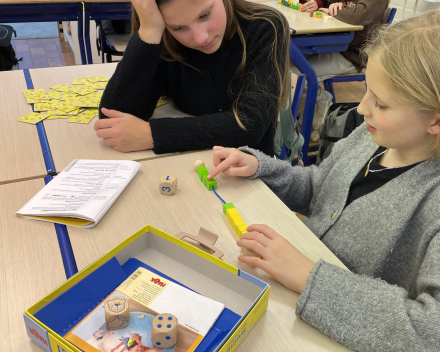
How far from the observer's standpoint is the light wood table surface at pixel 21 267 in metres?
0.57

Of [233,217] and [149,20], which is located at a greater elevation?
[149,20]

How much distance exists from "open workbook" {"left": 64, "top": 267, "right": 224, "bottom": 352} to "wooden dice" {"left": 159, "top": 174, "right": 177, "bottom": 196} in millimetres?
243

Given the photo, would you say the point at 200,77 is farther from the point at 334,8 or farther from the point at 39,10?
the point at 334,8

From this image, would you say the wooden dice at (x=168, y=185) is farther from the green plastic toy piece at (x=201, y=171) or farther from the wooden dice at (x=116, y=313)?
the wooden dice at (x=116, y=313)

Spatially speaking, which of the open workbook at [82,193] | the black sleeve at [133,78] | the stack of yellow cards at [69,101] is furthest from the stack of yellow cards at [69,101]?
the open workbook at [82,193]

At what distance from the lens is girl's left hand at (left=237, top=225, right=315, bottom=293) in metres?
0.66

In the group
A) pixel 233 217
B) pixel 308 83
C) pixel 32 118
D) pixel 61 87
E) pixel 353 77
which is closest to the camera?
pixel 233 217

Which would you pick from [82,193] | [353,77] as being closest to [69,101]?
[82,193]

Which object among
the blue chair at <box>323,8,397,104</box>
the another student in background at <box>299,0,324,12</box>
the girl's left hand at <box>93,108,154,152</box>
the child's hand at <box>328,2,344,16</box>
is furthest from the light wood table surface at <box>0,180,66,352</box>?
the child's hand at <box>328,2,344,16</box>

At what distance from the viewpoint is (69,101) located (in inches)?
52.5

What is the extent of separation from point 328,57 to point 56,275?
8.31 ft

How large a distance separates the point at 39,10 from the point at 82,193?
227 centimetres

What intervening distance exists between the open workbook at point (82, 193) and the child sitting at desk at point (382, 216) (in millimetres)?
233

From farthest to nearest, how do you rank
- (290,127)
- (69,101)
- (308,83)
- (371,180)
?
(308,83) → (290,127) → (69,101) → (371,180)
